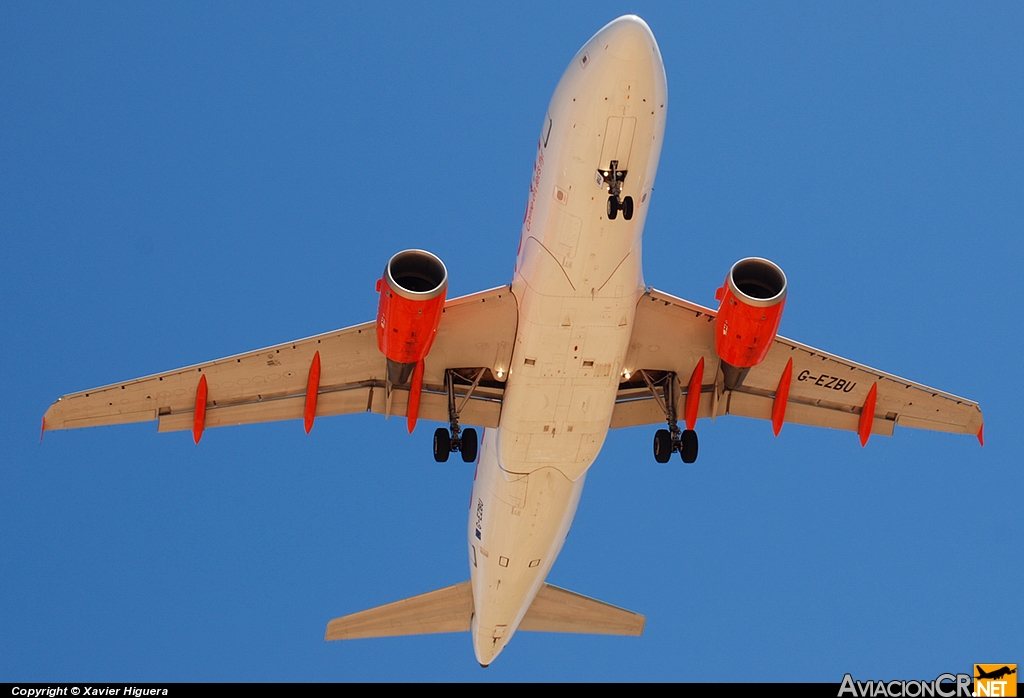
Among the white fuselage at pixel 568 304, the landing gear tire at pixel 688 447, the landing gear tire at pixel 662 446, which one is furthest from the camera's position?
the landing gear tire at pixel 662 446

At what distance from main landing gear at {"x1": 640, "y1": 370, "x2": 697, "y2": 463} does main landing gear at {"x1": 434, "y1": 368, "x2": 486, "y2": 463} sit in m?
3.42

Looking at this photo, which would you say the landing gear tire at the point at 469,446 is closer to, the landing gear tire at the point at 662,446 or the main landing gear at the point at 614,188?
the landing gear tire at the point at 662,446

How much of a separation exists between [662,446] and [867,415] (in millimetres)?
4308

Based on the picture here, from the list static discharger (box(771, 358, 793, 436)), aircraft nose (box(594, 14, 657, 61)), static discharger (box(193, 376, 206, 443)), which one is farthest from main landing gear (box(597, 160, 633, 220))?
static discharger (box(193, 376, 206, 443))

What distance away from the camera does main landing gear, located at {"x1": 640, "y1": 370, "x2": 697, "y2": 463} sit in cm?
2412

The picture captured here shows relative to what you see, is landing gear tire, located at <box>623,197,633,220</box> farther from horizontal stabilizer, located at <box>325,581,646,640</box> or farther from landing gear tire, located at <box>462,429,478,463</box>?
horizontal stabilizer, located at <box>325,581,646,640</box>

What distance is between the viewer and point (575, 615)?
28891 mm

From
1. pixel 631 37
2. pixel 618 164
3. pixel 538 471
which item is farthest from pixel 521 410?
pixel 631 37

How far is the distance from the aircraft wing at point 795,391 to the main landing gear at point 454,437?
2.86 m

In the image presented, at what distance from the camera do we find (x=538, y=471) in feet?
76.5

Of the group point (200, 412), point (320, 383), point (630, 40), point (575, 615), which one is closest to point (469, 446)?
point (320, 383)

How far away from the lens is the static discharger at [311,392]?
77.6ft

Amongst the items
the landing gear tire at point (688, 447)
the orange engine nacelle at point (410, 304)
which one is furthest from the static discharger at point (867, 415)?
the orange engine nacelle at point (410, 304)

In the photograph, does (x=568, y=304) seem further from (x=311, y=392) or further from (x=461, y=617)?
(x=461, y=617)
